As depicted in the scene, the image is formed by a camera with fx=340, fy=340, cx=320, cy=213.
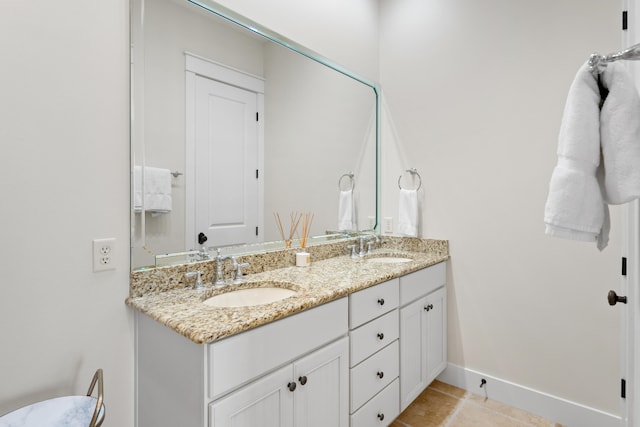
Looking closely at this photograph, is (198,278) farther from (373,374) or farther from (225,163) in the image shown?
(373,374)

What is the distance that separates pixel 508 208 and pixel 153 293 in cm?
191

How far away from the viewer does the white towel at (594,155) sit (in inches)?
29.3

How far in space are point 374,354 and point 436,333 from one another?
71 centimetres

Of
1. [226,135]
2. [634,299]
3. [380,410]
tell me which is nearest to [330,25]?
[226,135]

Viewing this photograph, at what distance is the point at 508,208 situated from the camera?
6.55ft

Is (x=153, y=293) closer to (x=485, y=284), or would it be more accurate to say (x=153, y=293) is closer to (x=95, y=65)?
(x=95, y=65)

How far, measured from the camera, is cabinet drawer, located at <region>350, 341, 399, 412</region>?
148 centimetres

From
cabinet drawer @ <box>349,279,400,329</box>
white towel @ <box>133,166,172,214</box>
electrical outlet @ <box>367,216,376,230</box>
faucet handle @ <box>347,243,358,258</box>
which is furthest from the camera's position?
electrical outlet @ <box>367,216,376,230</box>

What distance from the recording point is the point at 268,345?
1106 millimetres

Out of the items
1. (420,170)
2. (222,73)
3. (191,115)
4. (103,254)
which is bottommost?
(103,254)

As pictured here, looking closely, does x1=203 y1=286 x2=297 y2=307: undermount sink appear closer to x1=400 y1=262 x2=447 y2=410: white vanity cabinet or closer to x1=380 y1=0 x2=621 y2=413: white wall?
x1=400 y1=262 x2=447 y2=410: white vanity cabinet

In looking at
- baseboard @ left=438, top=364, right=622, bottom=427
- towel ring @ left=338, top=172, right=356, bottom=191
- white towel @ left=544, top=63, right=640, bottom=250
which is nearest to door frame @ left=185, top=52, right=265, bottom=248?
towel ring @ left=338, top=172, right=356, bottom=191

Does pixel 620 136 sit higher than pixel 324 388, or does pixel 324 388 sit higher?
pixel 620 136

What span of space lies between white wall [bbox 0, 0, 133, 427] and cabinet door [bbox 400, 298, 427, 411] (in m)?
1.25
